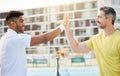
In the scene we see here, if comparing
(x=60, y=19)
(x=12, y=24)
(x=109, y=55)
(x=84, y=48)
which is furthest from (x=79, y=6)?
(x=109, y=55)

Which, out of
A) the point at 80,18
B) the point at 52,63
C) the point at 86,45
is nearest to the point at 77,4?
the point at 80,18

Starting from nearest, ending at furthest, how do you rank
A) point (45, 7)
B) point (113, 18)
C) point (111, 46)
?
point (111, 46) → point (113, 18) → point (45, 7)

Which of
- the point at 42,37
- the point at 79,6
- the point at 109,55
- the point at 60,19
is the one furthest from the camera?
the point at 79,6

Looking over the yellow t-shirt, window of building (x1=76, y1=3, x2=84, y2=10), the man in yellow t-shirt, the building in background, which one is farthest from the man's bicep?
window of building (x1=76, y1=3, x2=84, y2=10)

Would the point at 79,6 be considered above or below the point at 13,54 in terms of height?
above

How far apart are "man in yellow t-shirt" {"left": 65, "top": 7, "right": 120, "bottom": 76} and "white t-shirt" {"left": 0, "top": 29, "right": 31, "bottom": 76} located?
1.10ft

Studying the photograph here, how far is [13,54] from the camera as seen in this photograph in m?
1.86

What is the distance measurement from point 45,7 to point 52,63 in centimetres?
1447

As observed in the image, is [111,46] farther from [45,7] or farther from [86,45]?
[45,7]

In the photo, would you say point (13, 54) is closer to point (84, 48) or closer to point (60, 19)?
point (84, 48)

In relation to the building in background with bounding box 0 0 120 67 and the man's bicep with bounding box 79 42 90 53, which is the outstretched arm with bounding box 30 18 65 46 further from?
the building in background with bounding box 0 0 120 67

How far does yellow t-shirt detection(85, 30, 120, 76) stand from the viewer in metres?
1.82

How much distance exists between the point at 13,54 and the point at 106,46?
1.65 feet

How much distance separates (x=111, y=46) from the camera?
6.01ft
